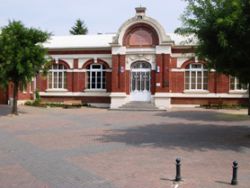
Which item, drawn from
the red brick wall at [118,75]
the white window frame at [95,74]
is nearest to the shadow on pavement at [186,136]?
the red brick wall at [118,75]

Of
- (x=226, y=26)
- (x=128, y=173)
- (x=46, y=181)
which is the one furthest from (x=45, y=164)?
(x=226, y=26)

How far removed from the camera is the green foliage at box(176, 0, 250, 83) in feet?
37.6

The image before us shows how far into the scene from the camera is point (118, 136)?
14.1 meters

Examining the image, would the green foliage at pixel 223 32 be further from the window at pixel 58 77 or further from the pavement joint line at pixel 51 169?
the window at pixel 58 77

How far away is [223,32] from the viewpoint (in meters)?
11.5

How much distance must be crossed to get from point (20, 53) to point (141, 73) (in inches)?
435

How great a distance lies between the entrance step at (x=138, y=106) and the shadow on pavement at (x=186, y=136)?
989 cm

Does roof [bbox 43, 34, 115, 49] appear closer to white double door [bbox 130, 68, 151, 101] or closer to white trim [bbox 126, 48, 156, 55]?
white trim [bbox 126, 48, 156, 55]

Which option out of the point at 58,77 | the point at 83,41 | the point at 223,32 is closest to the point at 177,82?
the point at 83,41

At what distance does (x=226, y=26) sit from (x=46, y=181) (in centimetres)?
720

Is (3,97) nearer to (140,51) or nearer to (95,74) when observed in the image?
(95,74)

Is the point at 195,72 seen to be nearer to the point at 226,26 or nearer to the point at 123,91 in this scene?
the point at 123,91

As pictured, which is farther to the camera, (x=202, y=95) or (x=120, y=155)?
(x=202, y=95)

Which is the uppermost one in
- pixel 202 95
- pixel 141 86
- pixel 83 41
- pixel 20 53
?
pixel 83 41
